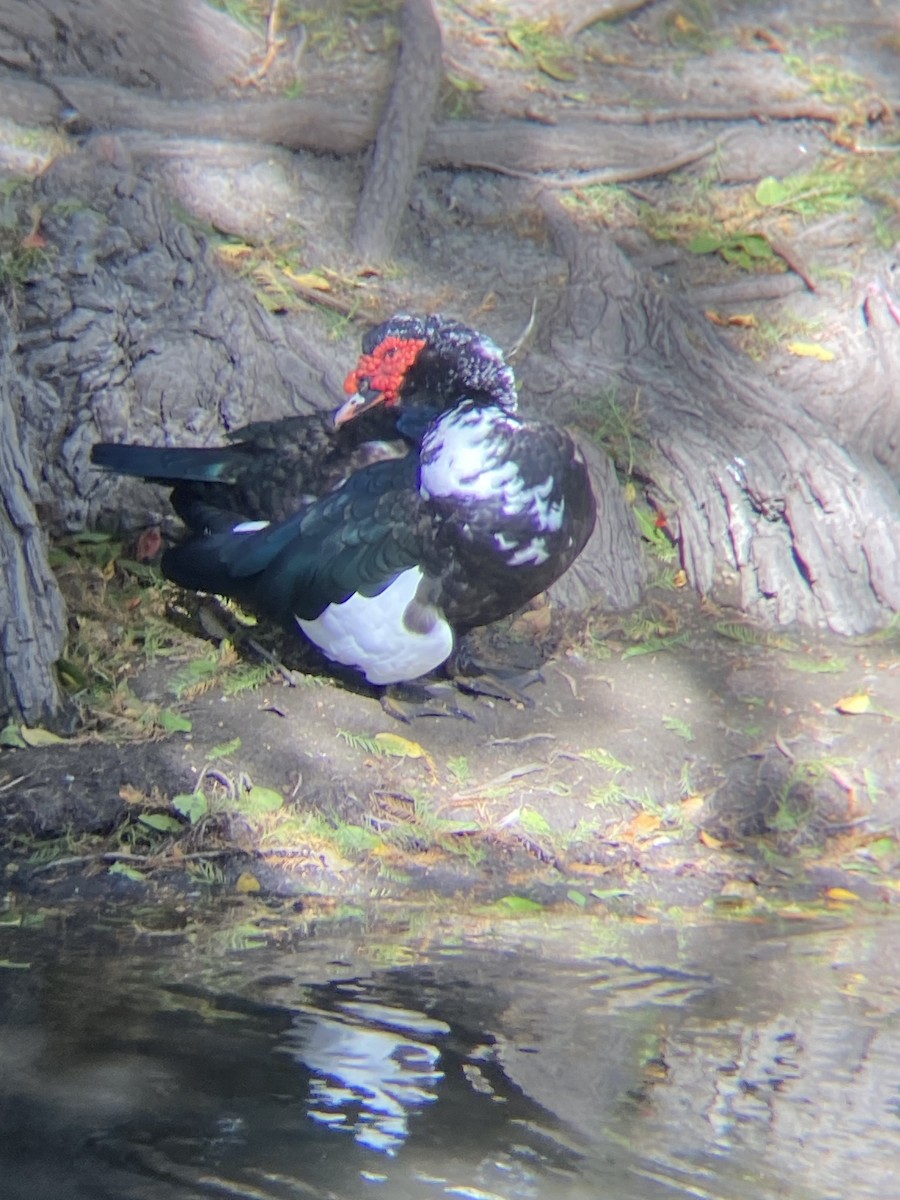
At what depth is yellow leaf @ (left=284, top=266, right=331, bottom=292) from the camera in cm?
610

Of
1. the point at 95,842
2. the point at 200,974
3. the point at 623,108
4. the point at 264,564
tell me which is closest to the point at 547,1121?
the point at 200,974

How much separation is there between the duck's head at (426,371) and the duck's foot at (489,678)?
0.80 meters

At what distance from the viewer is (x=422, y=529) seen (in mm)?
4465

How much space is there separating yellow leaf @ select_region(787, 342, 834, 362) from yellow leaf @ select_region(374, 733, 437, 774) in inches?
104

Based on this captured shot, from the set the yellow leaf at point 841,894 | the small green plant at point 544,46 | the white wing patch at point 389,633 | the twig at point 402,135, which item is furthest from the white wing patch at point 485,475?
the small green plant at point 544,46

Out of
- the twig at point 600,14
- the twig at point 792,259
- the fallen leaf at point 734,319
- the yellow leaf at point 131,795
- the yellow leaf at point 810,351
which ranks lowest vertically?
the yellow leaf at point 131,795

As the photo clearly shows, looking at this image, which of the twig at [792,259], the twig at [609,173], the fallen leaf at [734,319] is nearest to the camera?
the fallen leaf at [734,319]

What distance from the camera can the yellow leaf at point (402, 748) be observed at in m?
4.51

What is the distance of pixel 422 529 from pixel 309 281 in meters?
2.07

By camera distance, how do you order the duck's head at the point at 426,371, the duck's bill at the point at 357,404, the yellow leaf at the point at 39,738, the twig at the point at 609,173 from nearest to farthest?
1. the yellow leaf at the point at 39,738
2. the duck's head at the point at 426,371
3. the duck's bill at the point at 357,404
4. the twig at the point at 609,173

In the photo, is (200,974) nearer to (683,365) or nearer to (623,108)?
(683,365)

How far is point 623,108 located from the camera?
7145 mm

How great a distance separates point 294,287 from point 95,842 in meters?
2.81

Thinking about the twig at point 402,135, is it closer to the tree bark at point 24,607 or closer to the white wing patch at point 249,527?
the white wing patch at point 249,527
